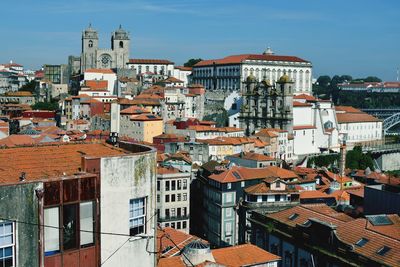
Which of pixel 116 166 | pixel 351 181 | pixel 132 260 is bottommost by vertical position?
pixel 351 181

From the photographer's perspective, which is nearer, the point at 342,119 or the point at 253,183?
the point at 253,183

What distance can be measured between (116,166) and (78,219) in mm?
858

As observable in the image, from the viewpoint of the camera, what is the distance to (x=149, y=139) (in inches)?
2576

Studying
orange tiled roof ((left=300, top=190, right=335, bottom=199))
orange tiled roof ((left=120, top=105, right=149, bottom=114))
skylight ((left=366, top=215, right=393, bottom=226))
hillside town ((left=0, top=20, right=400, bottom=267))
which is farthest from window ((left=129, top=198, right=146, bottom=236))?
orange tiled roof ((left=120, top=105, right=149, bottom=114))

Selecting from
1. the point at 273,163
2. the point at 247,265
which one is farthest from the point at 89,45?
the point at 247,265

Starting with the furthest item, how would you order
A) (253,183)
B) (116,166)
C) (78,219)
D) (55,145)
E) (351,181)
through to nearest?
(351,181), (253,183), (55,145), (116,166), (78,219)

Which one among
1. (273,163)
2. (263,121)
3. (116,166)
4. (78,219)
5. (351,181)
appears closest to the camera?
(78,219)

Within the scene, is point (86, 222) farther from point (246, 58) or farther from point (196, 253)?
point (246, 58)

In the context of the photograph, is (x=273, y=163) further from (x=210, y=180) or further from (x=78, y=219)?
(x=78, y=219)

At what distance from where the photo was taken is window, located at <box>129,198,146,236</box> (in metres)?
7.48

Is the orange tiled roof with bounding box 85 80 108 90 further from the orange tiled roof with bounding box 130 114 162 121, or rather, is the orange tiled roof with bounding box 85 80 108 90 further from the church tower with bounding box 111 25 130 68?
the orange tiled roof with bounding box 130 114 162 121

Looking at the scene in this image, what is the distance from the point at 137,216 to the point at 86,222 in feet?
2.86

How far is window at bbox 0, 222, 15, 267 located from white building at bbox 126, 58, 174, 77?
346 ft

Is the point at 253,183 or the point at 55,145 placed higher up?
the point at 55,145
